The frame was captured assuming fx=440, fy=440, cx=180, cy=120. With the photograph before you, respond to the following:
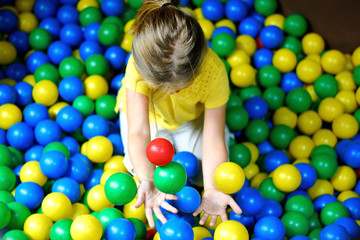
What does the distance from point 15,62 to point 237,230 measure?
1.23 metres

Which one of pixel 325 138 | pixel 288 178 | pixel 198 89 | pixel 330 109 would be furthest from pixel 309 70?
pixel 198 89

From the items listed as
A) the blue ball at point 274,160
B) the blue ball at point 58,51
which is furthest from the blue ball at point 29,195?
the blue ball at point 274,160

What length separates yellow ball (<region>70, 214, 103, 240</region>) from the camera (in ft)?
3.71

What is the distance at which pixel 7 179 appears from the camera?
4.50 feet

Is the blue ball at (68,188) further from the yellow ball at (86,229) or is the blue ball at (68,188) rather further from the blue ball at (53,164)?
the yellow ball at (86,229)

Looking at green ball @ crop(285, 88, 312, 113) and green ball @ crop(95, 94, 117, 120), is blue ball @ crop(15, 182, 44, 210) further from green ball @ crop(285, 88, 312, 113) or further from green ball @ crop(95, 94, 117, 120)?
green ball @ crop(285, 88, 312, 113)

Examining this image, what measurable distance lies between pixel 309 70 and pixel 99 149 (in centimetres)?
91

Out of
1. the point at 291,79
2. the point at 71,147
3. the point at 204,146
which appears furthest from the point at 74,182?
the point at 291,79

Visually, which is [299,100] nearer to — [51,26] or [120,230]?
[120,230]

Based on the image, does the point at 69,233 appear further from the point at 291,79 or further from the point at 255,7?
the point at 255,7

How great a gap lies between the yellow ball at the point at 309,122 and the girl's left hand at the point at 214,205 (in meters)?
0.63

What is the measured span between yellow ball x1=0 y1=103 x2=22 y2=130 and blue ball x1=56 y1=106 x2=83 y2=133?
145 millimetres

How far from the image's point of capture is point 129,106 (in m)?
1.31

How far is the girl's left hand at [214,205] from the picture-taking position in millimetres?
1209
